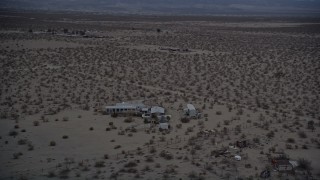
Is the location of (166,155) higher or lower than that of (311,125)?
lower

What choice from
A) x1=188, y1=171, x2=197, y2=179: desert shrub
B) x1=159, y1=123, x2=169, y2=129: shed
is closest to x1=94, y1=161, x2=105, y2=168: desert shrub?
x1=188, y1=171, x2=197, y2=179: desert shrub

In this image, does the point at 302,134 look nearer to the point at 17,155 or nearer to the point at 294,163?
the point at 294,163

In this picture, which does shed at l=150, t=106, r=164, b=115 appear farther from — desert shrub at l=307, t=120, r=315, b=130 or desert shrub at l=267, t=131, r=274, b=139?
desert shrub at l=307, t=120, r=315, b=130

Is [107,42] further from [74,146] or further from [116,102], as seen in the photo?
[74,146]

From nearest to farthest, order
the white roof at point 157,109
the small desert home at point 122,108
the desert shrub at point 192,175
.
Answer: the desert shrub at point 192,175 → the white roof at point 157,109 → the small desert home at point 122,108

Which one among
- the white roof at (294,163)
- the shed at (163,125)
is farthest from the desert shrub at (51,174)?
the white roof at (294,163)

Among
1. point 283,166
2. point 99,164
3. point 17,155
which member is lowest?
point 17,155

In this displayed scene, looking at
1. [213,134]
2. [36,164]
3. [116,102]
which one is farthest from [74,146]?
[116,102]

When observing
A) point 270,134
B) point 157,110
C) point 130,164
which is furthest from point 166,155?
point 157,110

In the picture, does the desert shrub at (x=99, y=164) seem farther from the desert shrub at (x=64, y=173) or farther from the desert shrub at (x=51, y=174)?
the desert shrub at (x=51, y=174)
